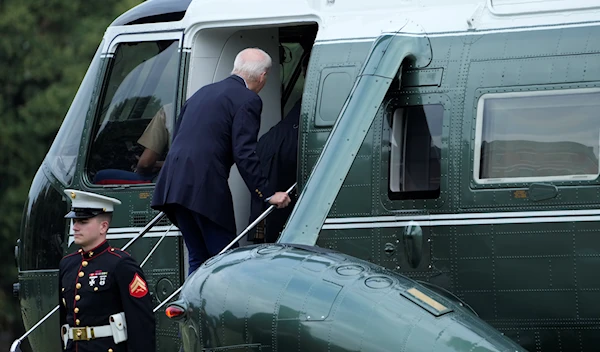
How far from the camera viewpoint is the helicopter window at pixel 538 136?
6902 millimetres

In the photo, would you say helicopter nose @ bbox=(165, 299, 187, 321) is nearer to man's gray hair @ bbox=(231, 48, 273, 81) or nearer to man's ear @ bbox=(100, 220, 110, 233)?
man's ear @ bbox=(100, 220, 110, 233)

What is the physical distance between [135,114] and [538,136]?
11.2 feet

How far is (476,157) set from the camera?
7.18 meters

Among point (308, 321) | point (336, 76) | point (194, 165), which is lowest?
point (308, 321)

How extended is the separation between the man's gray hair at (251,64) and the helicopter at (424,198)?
35cm

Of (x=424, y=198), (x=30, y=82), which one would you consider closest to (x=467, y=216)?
(x=424, y=198)

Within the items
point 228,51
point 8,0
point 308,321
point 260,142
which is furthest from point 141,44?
point 8,0

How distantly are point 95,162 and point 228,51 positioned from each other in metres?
1.42

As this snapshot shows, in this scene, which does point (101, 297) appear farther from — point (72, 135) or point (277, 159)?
point (72, 135)

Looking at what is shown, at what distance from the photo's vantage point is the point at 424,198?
730 cm

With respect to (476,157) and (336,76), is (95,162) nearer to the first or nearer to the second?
(336,76)

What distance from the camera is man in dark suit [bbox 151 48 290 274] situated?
7641 millimetres

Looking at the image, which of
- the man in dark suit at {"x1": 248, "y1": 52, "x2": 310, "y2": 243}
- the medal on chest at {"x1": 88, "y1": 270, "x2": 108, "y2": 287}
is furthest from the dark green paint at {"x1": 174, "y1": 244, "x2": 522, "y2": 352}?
the man in dark suit at {"x1": 248, "y1": 52, "x2": 310, "y2": 243}

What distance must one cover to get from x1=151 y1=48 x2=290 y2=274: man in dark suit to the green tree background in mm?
18021
